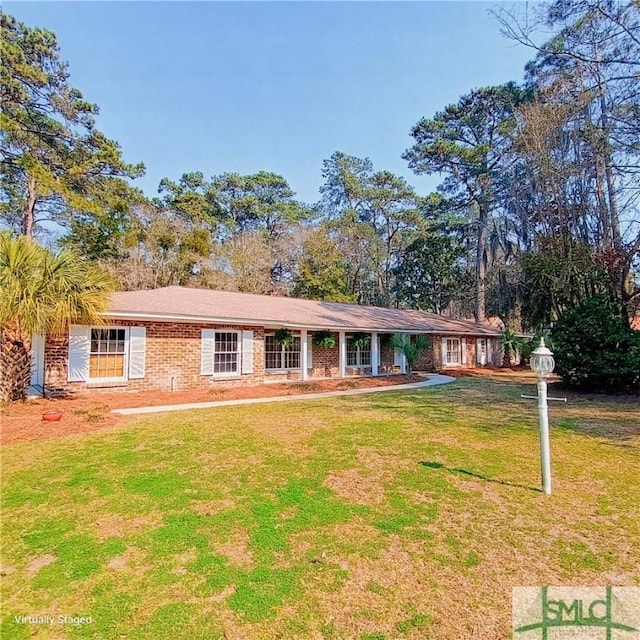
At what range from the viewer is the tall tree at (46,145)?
1700 centimetres

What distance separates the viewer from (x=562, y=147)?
12.9 m

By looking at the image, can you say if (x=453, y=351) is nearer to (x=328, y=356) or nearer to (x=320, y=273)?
(x=328, y=356)

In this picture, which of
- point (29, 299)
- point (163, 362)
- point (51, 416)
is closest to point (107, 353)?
point (163, 362)

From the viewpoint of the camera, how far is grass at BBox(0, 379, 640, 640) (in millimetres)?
2508

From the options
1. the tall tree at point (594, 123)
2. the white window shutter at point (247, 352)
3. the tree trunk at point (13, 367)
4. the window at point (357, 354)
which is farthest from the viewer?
the window at point (357, 354)

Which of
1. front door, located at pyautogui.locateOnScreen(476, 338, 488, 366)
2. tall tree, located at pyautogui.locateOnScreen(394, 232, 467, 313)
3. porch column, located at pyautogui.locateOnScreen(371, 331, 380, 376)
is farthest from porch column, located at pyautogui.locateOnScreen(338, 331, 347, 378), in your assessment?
tall tree, located at pyautogui.locateOnScreen(394, 232, 467, 313)

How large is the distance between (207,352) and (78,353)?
3641 millimetres

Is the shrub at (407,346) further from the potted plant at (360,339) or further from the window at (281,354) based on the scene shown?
the window at (281,354)

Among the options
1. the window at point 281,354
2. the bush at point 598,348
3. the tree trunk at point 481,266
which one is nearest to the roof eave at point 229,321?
the window at point 281,354

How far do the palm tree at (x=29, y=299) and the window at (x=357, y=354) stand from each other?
35.9 ft

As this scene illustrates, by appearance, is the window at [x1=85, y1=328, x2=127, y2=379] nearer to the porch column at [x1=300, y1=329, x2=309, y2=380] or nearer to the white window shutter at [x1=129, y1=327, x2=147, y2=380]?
the white window shutter at [x1=129, y1=327, x2=147, y2=380]

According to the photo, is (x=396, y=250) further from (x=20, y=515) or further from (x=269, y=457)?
(x=20, y=515)

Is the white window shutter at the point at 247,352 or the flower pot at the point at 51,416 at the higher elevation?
the white window shutter at the point at 247,352

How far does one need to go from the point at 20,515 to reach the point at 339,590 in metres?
3.28
